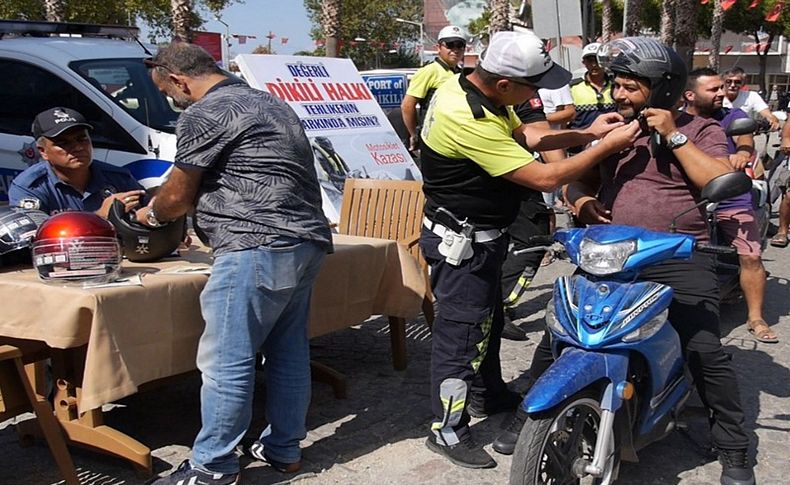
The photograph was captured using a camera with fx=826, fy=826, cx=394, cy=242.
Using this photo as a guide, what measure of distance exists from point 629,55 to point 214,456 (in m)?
2.26

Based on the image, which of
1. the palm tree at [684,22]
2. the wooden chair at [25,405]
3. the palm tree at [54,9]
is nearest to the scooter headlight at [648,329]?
the wooden chair at [25,405]

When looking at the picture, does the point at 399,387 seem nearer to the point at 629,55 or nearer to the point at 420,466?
the point at 420,466

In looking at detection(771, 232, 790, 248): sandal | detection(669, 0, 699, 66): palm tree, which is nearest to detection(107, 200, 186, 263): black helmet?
detection(771, 232, 790, 248): sandal

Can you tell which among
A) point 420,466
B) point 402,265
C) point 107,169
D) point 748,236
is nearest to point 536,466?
point 420,466

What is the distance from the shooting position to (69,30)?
8273 millimetres

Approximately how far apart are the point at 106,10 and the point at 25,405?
111 ft

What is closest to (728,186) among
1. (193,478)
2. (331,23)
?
(193,478)

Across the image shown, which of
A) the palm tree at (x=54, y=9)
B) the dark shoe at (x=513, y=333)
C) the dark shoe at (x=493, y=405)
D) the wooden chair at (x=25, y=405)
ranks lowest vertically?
the dark shoe at (x=513, y=333)

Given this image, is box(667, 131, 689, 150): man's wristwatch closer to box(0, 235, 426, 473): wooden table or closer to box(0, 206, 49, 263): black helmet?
box(0, 235, 426, 473): wooden table

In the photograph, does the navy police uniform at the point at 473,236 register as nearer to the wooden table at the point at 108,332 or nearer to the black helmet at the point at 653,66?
the black helmet at the point at 653,66

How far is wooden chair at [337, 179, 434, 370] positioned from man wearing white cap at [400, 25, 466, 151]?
1.71m

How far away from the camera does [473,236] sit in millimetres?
3541

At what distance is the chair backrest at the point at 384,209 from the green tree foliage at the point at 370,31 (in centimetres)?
5429

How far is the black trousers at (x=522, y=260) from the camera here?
5.63 meters
